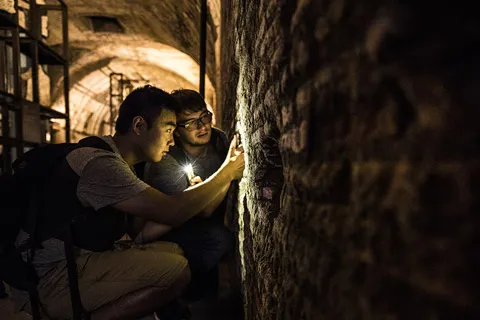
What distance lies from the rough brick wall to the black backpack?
1.41 metres

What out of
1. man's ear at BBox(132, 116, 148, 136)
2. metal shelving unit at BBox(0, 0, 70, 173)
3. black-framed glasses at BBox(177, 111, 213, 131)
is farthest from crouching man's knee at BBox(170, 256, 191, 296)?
metal shelving unit at BBox(0, 0, 70, 173)

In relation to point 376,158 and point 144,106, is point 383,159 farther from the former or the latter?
point 144,106

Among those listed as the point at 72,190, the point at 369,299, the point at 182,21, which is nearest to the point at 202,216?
the point at 72,190

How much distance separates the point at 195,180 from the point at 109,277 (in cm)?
84

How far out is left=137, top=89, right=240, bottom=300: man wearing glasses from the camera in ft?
7.92

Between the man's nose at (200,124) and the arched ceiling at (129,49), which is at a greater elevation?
the arched ceiling at (129,49)

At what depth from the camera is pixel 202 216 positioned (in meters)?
2.59

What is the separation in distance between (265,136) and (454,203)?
969mm

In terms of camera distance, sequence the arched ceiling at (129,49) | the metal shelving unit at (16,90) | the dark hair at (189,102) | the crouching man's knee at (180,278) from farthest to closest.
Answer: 1. the arched ceiling at (129,49)
2. the metal shelving unit at (16,90)
3. the dark hair at (189,102)
4. the crouching man's knee at (180,278)

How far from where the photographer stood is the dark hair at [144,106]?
79.5 inches

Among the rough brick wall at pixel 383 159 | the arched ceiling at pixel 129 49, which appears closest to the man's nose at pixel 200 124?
the rough brick wall at pixel 383 159

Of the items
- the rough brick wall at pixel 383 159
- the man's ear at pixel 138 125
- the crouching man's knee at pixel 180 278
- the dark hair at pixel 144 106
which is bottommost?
the crouching man's knee at pixel 180 278

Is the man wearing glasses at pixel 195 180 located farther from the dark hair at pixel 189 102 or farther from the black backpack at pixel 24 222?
the black backpack at pixel 24 222

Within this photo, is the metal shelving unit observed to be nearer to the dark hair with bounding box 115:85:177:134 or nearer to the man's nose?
the dark hair with bounding box 115:85:177:134
